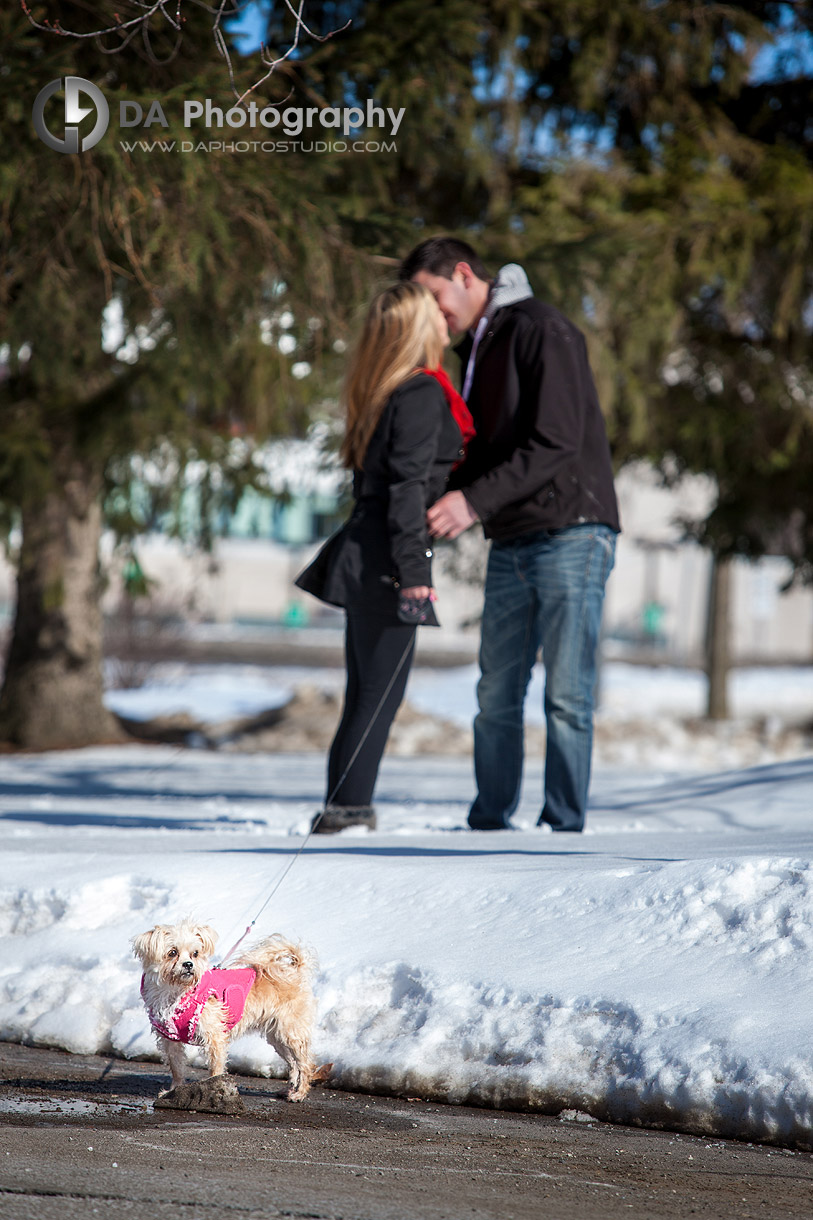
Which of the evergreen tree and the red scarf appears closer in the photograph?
the red scarf

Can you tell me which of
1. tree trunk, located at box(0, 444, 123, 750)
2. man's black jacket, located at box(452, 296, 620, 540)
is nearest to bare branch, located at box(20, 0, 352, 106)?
man's black jacket, located at box(452, 296, 620, 540)

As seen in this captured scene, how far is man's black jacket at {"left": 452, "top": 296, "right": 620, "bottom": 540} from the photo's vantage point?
12.6ft

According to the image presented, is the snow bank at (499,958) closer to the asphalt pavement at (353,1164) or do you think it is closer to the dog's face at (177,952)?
the asphalt pavement at (353,1164)

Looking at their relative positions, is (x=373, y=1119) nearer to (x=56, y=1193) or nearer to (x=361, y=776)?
(x=56, y=1193)

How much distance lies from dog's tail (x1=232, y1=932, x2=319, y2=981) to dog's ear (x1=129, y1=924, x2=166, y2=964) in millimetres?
202

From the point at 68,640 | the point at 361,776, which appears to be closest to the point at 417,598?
the point at 361,776

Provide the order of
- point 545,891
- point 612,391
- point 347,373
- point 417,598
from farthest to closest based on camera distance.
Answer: point 612,391, point 347,373, point 417,598, point 545,891

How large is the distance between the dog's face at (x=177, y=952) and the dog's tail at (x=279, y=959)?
0.38 ft

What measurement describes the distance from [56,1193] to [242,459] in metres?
8.49

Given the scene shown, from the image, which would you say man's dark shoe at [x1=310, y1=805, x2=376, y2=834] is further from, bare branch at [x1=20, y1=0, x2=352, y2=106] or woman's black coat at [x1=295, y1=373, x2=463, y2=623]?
bare branch at [x1=20, y1=0, x2=352, y2=106]

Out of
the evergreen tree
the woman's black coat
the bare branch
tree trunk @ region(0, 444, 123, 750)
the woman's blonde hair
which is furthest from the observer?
tree trunk @ region(0, 444, 123, 750)

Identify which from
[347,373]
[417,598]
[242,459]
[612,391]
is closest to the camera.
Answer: [417,598]

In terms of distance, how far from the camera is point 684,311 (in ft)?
34.2

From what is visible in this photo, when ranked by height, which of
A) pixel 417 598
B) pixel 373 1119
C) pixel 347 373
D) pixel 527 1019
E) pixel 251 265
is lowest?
pixel 373 1119
